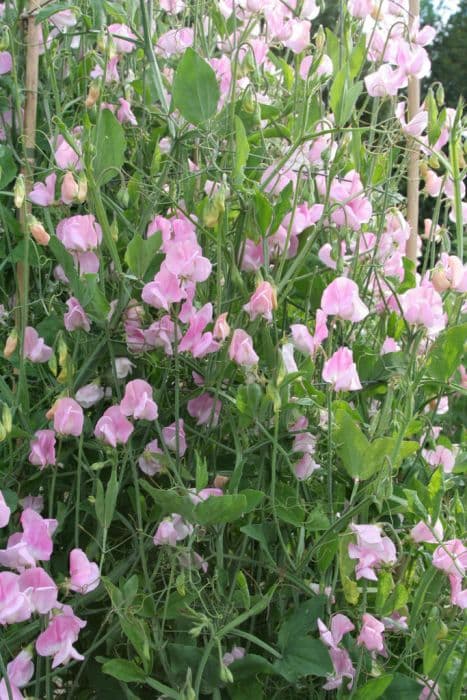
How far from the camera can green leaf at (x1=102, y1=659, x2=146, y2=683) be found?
0.83 metres

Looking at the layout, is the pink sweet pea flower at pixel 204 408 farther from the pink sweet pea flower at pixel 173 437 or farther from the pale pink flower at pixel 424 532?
the pale pink flower at pixel 424 532

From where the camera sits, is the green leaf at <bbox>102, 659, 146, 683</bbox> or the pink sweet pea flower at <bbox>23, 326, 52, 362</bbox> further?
the pink sweet pea flower at <bbox>23, 326, 52, 362</bbox>

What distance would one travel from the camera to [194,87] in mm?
878

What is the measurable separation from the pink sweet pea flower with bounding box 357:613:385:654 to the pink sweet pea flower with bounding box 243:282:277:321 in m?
0.31

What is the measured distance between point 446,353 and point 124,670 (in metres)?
0.43

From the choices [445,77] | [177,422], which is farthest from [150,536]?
[445,77]

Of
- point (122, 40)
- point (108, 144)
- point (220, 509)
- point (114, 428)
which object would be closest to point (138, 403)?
point (114, 428)

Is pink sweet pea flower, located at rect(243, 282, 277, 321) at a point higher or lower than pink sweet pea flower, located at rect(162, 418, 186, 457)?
higher

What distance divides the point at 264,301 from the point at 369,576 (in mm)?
287

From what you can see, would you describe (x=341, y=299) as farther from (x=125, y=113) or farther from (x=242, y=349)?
(x=125, y=113)

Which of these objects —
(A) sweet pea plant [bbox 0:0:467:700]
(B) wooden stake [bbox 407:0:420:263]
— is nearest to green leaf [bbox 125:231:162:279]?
(A) sweet pea plant [bbox 0:0:467:700]

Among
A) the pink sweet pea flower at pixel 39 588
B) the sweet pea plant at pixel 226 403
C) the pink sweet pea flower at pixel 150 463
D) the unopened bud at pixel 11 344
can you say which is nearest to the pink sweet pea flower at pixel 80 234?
the sweet pea plant at pixel 226 403

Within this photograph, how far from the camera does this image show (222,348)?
92 cm

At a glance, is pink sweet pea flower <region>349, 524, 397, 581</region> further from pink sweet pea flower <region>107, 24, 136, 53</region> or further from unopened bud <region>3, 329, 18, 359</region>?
pink sweet pea flower <region>107, 24, 136, 53</region>
